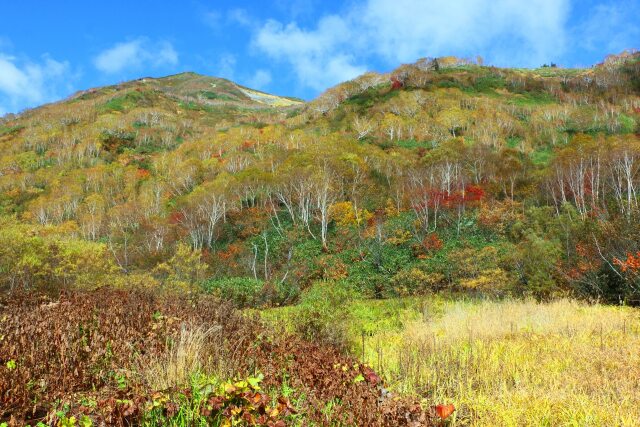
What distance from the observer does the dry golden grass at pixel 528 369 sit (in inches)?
148

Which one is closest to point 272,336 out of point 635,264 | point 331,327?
point 331,327

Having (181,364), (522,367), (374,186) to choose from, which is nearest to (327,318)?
(522,367)

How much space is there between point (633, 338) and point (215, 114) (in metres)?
131

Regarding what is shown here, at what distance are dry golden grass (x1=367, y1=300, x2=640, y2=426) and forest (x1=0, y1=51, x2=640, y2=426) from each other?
45mm

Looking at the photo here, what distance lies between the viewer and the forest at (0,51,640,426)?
3795mm

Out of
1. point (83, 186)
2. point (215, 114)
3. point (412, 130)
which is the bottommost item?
point (83, 186)

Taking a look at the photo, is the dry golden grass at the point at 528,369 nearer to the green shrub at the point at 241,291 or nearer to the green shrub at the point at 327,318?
the green shrub at the point at 327,318

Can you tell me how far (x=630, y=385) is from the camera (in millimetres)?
4246

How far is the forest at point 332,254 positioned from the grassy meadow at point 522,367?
0.15ft

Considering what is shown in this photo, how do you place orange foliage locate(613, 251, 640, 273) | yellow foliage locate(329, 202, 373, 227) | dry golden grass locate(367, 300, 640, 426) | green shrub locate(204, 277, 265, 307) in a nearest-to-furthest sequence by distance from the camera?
dry golden grass locate(367, 300, 640, 426) → orange foliage locate(613, 251, 640, 273) → green shrub locate(204, 277, 265, 307) → yellow foliage locate(329, 202, 373, 227)

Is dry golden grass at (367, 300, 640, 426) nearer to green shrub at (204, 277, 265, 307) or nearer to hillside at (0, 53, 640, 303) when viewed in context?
hillside at (0, 53, 640, 303)

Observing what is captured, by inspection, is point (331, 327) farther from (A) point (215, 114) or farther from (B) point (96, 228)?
(A) point (215, 114)

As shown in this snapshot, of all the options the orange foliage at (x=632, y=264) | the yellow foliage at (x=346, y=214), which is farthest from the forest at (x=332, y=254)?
the yellow foliage at (x=346, y=214)

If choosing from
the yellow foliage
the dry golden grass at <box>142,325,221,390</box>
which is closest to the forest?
the dry golden grass at <box>142,325,221,390</box>
